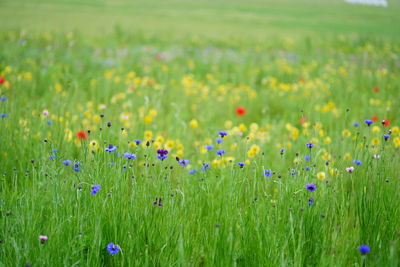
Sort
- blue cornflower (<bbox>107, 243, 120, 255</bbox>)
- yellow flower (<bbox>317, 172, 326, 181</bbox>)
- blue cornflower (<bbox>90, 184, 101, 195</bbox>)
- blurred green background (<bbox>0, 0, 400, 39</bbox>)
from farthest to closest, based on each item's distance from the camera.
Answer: blurred green background (<bbox>0, 0, 400, 39</bbox>) → yellow flower (<bbox>317, 172, 326, 181</bbox>) → blue cornflower (<bbox>90, 184, 101, 195</bbox>) → blue cornflower (<bbox>107, 243, 120, 255</bbox>)

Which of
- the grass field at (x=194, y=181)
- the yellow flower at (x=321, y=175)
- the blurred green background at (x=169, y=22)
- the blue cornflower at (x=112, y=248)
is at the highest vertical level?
the blurred green background at (x=169, y=22)

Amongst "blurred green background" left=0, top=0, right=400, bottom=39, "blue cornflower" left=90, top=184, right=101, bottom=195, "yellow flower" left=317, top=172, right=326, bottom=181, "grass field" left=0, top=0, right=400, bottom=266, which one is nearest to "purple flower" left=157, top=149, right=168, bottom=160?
"grass field" left=0, top=0, right=400, bottom=266

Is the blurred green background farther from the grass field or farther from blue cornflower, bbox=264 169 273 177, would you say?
blue cornflower, bbox=264 169 273 177

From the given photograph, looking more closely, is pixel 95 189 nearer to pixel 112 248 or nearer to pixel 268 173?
pixel 112 248

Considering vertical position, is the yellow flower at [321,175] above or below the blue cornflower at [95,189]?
above

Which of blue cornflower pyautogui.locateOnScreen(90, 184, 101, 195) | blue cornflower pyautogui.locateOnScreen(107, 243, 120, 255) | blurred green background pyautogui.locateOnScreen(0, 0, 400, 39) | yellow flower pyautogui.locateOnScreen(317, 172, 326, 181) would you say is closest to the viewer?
blue cornflower pyautogui.locateOnScreen(107, 243, 120, 255)

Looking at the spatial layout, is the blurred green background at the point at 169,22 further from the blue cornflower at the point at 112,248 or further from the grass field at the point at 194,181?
the blue cornflower at the point at 112,248

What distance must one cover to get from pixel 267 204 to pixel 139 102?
9.73ft

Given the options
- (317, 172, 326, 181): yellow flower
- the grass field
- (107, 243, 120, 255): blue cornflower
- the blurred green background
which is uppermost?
the blurred green background

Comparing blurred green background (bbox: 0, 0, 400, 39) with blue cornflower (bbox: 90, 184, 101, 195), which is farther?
blurred green background (bbox: 0, 0, 400, 39)

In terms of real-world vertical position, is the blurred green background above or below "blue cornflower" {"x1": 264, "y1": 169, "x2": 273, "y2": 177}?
above

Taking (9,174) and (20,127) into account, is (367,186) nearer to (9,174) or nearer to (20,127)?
(9,174)

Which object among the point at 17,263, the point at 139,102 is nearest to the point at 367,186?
the point at 17,263

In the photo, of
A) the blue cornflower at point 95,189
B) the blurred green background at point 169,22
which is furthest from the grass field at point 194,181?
the blurred green background at point 169,22
